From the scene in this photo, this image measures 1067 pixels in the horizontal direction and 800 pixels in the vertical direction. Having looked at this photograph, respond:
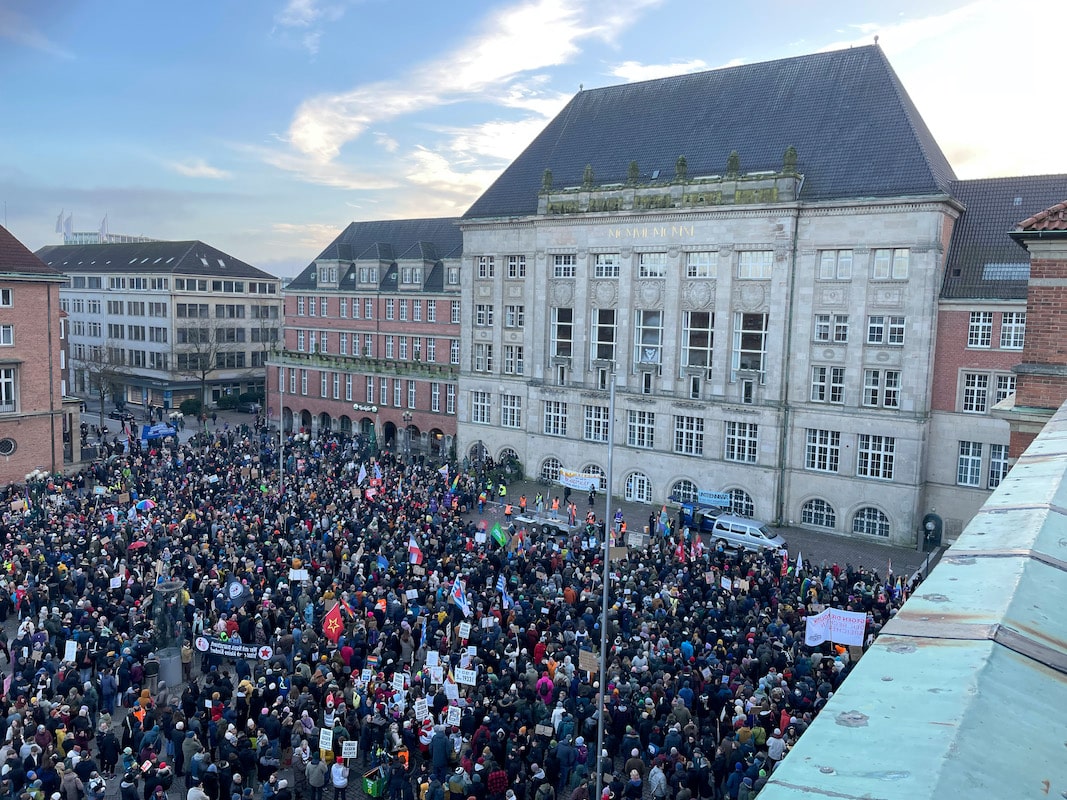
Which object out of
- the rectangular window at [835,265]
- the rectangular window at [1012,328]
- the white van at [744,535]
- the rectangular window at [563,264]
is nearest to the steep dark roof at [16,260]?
the rectangular window at [563,264]

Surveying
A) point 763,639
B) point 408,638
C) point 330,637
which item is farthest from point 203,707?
point 763,639

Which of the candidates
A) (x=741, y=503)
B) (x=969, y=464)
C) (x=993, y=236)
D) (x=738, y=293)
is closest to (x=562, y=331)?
(x=738, y=293)

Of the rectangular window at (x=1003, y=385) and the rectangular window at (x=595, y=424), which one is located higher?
the rectangular window at (x=1003, y=385)

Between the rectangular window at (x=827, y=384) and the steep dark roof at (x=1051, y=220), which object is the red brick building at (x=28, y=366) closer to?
the rectangular window at (x=827, y=384)

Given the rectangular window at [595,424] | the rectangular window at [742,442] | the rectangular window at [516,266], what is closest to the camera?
the rectangular window at [742,442]

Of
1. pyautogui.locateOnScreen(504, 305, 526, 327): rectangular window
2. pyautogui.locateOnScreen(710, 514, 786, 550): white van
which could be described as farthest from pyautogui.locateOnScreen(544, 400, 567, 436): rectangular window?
pyautogui.locateOnScreen(710, 514, 786, 550): white van

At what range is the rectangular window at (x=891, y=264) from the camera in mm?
39031

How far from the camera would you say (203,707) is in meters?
19.3

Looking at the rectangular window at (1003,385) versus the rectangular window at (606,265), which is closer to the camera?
the rectangular window at (1003,385)

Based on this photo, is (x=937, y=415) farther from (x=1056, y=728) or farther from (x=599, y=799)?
(x=1056, y=728)

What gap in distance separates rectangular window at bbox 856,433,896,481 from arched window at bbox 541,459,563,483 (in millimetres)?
17024

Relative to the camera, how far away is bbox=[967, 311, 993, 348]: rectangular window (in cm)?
3822

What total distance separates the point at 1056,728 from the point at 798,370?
40139 millimetres

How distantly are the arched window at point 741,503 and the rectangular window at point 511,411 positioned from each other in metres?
14.1
